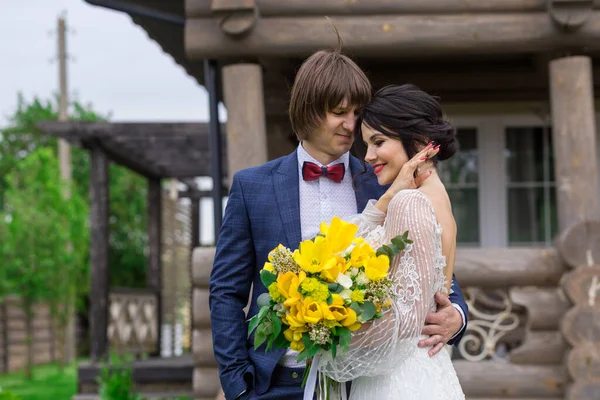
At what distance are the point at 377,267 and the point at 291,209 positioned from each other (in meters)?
0.67

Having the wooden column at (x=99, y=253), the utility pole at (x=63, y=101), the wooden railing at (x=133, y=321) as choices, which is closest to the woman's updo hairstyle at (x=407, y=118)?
the wooden column at (x=99, y=253)

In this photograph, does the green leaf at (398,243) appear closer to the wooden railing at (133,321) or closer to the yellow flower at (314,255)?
the yellow flower at (314,255)

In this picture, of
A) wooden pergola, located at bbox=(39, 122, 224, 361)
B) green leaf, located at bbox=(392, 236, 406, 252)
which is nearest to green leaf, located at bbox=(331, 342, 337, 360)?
green leaf, located at bbox=(392, 236, 406, 252)

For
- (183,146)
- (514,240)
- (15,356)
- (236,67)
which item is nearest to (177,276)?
(15,356)

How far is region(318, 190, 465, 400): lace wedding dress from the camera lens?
2592mm

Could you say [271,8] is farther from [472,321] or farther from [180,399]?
[180,399]

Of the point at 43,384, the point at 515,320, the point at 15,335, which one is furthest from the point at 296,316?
the point at 15,335

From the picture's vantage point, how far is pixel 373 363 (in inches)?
103

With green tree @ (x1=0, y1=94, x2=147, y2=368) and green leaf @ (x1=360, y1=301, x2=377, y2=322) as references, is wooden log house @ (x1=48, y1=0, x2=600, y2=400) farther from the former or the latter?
green tree @ (x1=0, y1=94, x2=147, y2=368)

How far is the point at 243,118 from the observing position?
618 cm

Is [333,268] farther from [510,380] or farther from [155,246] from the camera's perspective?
[155,246]

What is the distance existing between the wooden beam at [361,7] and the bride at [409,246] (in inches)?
136

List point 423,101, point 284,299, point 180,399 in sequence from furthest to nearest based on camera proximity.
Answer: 1. point 180,399
2. point 423,101
3. point 284,299

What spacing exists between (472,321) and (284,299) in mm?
3853
